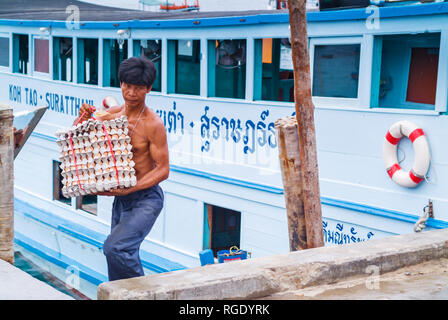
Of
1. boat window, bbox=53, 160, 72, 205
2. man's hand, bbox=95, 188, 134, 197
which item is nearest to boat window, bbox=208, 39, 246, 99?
man's hand, bbox=95, 188, 134, 197

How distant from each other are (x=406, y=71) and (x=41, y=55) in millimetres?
7791

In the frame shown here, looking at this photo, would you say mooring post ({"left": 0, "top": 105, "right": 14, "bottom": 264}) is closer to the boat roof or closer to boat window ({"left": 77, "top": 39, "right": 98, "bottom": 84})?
the boat roof

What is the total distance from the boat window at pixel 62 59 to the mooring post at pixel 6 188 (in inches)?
282

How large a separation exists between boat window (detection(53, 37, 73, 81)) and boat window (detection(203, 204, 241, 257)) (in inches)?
171

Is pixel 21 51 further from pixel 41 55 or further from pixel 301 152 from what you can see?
pixel 301 152

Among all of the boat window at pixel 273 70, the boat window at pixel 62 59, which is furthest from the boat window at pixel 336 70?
the boat window at pixel 62 59

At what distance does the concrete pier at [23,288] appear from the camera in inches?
133

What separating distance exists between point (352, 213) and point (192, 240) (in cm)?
271

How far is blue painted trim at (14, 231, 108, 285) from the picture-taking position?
10723 mm

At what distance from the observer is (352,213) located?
6.95m

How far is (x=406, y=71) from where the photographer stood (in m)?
6.79

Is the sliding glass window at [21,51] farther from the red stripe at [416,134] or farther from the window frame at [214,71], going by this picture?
the red stripe at [416,134]

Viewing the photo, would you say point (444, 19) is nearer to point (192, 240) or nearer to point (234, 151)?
point (234, 151)
